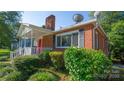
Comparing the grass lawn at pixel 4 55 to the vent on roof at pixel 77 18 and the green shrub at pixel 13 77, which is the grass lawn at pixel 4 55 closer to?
the green shrub at pixel 13 77

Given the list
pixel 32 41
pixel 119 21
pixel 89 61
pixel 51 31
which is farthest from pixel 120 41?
pixel 32 41

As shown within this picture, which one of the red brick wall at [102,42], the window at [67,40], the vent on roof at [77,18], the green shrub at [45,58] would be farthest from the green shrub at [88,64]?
the vent on roof at [77,18]

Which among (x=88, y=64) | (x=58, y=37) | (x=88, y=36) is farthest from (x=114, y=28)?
(x=58, y=37)

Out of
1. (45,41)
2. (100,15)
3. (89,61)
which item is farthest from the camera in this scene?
(45,41)

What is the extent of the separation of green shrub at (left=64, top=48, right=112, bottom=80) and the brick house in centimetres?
36

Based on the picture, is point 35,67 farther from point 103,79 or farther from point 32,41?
point 103,79

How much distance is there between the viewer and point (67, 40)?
25.8ft

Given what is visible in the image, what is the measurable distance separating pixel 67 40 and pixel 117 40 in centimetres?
160

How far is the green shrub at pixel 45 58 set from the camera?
7.46m

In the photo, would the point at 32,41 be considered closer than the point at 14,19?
No

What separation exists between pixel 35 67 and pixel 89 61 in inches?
68.2

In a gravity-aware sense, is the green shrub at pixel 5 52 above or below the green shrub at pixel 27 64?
above

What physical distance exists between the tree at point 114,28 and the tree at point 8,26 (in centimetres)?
230
